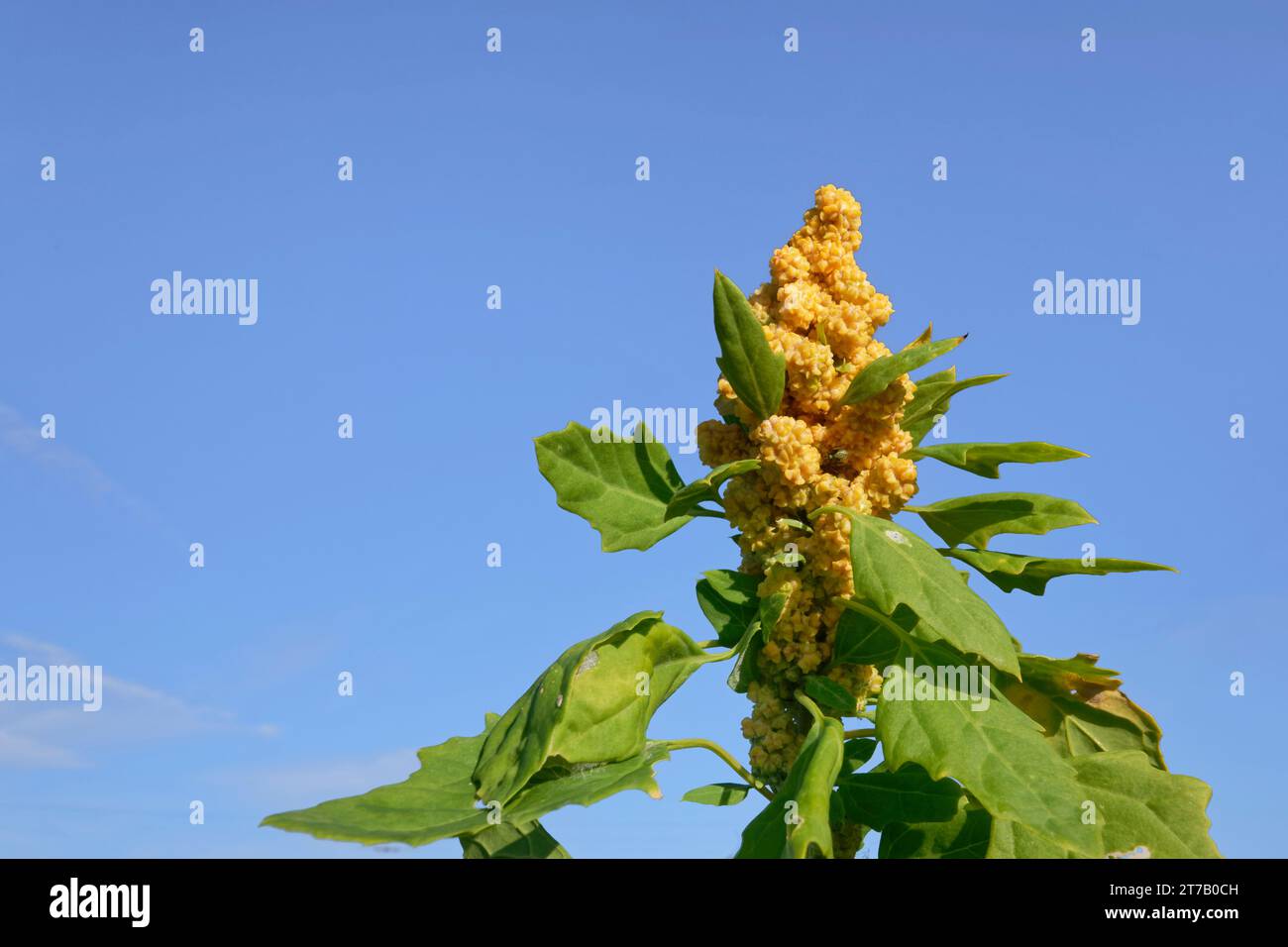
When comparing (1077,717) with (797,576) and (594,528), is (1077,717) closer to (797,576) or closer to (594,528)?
(797,576)

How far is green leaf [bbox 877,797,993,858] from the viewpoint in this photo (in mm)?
3477

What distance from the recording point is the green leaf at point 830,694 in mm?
3385

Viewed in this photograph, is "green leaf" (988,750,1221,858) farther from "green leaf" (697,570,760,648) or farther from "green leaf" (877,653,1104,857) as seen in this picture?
"green leaf" (697,570,760,648)

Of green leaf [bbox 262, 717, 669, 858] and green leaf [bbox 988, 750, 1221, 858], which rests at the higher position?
green leaf [bbox 262, 717, 669, 858]

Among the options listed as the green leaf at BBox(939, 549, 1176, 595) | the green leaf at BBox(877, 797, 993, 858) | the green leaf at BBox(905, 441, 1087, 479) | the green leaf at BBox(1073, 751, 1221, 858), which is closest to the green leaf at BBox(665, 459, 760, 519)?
the green leaf at BBox(905, 441, 1087, 479)

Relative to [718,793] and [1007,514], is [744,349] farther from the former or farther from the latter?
[718,793]

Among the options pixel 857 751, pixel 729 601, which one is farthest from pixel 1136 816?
pixel 729 601

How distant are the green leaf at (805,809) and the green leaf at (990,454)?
94 cm

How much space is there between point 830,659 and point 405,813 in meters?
1.34

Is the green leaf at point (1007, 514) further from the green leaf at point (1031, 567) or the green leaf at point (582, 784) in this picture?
the green leaf at point (582, 784)

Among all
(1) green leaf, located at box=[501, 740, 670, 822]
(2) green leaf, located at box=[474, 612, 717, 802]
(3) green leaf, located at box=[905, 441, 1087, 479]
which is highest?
(3) green leaf, located at box=[905, 441, 1087, 479]

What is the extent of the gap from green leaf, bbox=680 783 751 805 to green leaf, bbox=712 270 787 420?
118 centimetres
